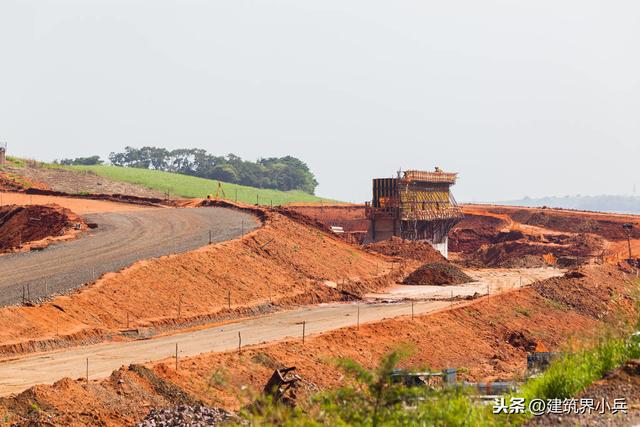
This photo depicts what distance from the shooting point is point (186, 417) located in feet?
72.7

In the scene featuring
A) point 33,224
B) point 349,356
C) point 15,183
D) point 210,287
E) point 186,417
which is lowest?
point 349,356

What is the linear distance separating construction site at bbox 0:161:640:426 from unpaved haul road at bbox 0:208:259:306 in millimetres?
149

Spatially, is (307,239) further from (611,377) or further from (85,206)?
(611,377)

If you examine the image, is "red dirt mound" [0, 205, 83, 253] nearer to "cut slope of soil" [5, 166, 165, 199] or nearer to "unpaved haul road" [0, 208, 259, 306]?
"unpaved haul road" [0, 208, 259, 306]

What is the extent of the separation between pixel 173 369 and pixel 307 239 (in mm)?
31250

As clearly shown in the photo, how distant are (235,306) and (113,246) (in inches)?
365

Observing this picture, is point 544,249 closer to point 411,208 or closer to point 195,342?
point 411,208

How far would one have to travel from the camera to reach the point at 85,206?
224ft

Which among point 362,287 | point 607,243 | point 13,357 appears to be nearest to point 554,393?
point 13,357

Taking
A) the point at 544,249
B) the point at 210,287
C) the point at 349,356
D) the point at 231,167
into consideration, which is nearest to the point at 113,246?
the point at 210,287

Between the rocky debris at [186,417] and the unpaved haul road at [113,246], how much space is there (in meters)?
14.5

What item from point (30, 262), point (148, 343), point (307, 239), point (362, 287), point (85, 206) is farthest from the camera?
point (85, 206)

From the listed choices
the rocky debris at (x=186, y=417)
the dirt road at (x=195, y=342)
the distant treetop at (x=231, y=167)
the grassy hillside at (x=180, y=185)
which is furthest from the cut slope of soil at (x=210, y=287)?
the distant treetop at (x=231, y=167)

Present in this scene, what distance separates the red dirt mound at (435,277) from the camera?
2255 inches
